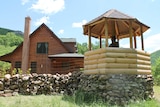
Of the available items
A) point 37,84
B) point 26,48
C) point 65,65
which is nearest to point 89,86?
point 37,84

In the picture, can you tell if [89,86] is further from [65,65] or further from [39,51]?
[39,51]

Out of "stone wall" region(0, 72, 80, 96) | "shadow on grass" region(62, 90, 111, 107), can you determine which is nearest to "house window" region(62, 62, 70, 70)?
"stone wall" region(0, 72, 80, 96)

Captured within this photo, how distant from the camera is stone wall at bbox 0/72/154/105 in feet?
30.2

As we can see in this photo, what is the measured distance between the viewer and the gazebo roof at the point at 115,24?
1012 cm

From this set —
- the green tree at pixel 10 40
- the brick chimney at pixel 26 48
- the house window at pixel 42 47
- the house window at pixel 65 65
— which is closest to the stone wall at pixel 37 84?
the house window at pixel 65 65

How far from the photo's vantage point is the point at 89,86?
398 inches

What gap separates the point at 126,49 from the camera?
981 cm

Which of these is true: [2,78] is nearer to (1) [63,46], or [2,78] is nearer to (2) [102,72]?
(2) [102,72]

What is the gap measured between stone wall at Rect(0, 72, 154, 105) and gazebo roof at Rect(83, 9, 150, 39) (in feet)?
8.92

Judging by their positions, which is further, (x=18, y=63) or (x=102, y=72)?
(x=18, y=63)

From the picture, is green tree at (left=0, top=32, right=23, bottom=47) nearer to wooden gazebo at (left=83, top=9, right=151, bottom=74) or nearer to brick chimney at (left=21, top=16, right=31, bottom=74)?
brick chimney at (left=21, top=16, right=31, bottom=74)

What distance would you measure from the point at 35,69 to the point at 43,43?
2965 mm

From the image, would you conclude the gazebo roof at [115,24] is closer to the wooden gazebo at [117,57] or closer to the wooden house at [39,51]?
the wooden gazebo at [117,57]

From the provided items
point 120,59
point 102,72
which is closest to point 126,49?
point 120,59
